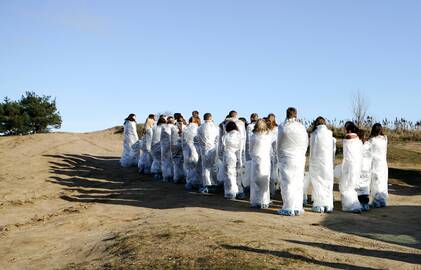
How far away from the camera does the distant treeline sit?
44344 millimetres

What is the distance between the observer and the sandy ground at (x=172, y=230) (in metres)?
7.98

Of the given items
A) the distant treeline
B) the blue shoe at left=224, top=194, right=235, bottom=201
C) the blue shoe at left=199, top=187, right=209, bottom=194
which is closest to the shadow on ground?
the blue shoe at left=224, top=194, right=235, bottom=201

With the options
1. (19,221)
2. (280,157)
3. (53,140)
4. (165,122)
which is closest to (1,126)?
(53,140)

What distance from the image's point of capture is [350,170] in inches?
510

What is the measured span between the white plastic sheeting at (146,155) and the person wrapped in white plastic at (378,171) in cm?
811

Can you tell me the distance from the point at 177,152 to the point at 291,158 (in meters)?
5.86

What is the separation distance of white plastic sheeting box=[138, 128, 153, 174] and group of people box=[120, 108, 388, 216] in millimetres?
1518

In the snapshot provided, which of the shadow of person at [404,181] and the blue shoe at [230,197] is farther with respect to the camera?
the shadow of person at [404,181]

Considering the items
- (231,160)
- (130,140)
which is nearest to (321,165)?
(231,160)

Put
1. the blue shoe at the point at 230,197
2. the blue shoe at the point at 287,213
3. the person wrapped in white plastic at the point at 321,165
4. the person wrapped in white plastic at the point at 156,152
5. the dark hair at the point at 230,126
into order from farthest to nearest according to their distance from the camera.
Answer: the person wrapped in white plastic at the point at 156,152
the blue shoe at the point at 230,197
the dark hair at the point at 230,126
the person wrapped in white plastic at the point at 321,165
the blue shoe at the point at 287,213

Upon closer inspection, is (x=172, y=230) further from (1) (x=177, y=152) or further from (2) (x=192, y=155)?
(1) (x=177, y=152)

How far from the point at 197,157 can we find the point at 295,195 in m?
4.83

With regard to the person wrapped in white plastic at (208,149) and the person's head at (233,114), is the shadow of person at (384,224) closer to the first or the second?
the person's head at (233,114)

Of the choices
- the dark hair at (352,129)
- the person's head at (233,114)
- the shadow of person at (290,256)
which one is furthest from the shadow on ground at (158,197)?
the shadow of person at (290,256)
